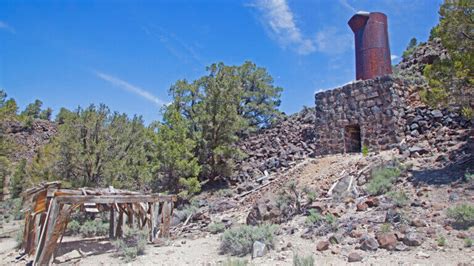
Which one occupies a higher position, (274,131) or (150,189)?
(274,131)

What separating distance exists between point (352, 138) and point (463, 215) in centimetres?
894

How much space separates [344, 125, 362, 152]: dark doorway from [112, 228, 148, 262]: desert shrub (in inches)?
377

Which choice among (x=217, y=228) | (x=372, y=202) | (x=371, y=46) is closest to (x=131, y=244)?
(x=217, y=228)

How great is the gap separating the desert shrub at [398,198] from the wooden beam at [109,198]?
22.3ft

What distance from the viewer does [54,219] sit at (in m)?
7.20

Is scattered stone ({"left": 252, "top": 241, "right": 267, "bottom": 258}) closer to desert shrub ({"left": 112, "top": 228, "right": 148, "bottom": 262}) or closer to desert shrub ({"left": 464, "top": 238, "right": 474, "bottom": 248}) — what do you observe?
desert shrub ({"left": 112, "top": 228, "right": 148, "bottom": 262})

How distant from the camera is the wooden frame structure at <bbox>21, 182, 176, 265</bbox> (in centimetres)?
716

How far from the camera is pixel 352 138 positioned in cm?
1498

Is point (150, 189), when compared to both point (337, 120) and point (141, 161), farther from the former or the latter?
point (337, 120)

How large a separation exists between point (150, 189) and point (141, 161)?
166 cm

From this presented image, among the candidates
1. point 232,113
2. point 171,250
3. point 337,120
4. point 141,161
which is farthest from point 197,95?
point 171,250

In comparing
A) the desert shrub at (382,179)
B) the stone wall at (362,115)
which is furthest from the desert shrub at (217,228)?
the stone wall at (362,115)

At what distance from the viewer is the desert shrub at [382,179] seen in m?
9.00

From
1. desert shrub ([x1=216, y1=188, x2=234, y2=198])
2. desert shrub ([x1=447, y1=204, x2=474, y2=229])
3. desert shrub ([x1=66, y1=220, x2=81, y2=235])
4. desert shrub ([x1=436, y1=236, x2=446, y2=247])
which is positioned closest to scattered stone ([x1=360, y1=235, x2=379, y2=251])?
desert shrub ([x1=436, y1=236, x2=446, y2=247])
